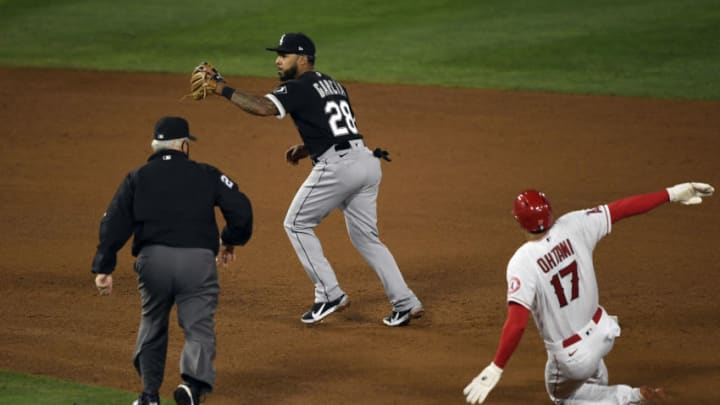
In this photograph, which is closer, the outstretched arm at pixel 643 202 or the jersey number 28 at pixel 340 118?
the outstretched arm at pixel 643 202

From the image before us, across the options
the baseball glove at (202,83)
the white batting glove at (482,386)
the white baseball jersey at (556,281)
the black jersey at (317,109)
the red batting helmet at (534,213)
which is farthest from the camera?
the black jersey at (317,109)

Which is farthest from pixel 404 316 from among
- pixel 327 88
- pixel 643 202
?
pixel 643 202

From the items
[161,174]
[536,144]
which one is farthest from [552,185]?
[161,174]

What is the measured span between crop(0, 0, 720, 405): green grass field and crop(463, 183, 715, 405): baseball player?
11.0m

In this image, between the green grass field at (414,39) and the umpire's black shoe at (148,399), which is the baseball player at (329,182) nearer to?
the umpire's black shoe at (148,399)

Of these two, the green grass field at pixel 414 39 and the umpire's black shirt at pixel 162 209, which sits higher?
the umpire's black shirt at pixel 162 209

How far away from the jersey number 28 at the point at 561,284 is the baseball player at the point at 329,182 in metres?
2.29

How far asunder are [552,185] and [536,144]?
1.97 m

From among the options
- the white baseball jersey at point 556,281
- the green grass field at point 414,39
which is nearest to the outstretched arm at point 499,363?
the white baseball jersey at point 556,281

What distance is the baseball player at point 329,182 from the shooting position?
8.66m

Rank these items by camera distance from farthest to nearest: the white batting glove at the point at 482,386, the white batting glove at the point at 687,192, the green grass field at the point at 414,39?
the green grass field at the point at 414,39 → the white batting glove at the point at 687,192 → the white batting glove at the point at 482,386

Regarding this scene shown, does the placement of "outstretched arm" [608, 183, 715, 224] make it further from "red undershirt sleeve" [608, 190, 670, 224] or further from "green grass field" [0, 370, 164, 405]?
"green grass field" [0, 370, 164, 405]

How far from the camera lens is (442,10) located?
2303cm

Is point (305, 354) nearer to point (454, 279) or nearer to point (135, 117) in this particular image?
point (454, 279)
